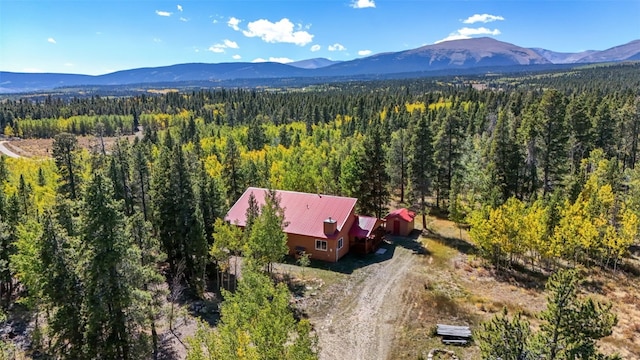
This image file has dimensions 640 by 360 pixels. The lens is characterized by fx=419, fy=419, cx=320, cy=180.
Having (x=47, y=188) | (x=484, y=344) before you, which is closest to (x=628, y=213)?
(x=484, y=344)

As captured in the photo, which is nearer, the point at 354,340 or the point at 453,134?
the point at 354,340

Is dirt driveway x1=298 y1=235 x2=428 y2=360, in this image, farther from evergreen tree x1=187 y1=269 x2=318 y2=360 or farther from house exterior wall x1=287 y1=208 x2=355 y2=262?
evergreen tree x1=187 y1=269 x2=318 y2=360

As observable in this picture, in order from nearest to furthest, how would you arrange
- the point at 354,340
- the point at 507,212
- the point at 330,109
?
the point at 354,340
the point at 507,212
the point at 330,109

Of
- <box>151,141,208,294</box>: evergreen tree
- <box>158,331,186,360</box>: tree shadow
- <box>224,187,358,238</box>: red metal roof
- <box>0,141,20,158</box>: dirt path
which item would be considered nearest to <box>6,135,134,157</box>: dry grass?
<box>0,141,20,158</box>: dirt path

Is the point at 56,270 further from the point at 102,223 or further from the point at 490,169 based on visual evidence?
the point at 490,169

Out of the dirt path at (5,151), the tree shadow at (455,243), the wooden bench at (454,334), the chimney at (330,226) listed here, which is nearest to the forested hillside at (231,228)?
the tree shadow at (455,243)

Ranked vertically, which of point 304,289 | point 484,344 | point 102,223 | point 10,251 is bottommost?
point 304,289

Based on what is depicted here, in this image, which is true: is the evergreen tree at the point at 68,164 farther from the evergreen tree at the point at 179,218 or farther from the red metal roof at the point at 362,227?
the red metal roof at the point at 362,227

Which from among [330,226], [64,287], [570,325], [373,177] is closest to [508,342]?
[570,325]
